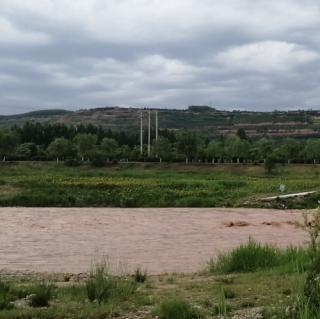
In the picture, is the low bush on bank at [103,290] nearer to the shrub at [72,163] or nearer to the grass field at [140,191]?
the grass field at [140,191]

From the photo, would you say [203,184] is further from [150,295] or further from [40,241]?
[150,295]

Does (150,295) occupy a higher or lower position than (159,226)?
higher

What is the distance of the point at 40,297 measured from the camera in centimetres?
1065

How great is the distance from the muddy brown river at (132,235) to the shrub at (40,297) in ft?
23.8

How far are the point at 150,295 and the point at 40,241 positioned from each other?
59.6 ft

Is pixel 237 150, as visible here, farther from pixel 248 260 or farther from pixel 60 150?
pixel 248 260

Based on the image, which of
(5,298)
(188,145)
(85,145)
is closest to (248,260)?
(5,298)

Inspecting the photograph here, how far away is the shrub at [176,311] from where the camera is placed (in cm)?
905

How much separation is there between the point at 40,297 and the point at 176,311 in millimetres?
2558

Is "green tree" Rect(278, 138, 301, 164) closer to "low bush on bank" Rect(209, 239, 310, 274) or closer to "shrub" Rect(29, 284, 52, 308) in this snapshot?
"low bush on bank" Rect(209, 239, 310, 274)

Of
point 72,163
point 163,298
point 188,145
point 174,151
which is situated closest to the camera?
point 163,298

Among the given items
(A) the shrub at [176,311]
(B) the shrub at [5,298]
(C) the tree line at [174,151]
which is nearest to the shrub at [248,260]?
(B) the shrub at [5,298]

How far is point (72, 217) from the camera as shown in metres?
43.2

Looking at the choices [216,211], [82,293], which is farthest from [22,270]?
[216,211]
